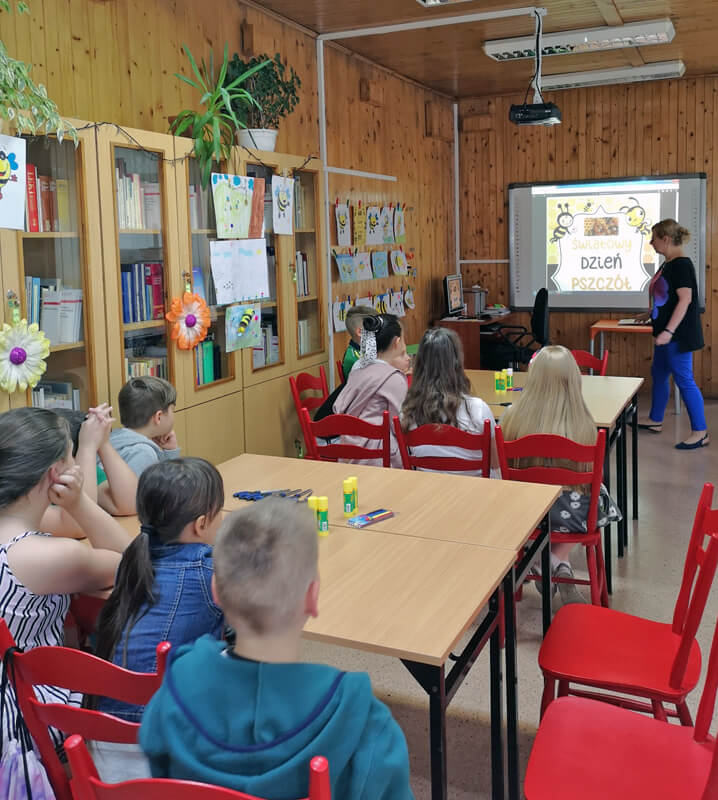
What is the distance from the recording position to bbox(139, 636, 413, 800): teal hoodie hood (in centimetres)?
115

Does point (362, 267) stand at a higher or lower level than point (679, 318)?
higher

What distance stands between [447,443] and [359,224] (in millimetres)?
3474

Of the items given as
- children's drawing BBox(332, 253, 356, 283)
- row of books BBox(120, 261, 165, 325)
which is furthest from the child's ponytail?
children's drawing BBox(332, 253, 356, 283)

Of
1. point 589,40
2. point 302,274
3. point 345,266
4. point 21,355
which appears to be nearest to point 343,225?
point 345,266

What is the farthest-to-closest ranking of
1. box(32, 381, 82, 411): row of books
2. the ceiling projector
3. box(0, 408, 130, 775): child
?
the ceiling projector, box(32, 381, 82, 411): row of books, box(0, 408, 130, 775): child

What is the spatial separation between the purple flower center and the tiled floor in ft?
4.80

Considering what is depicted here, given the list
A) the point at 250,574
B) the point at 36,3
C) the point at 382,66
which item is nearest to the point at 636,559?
the point at 250,574

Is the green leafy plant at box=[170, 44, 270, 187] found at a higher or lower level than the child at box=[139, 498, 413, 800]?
higher

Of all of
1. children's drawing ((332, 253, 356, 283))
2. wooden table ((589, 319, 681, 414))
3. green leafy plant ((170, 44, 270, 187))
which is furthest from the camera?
wooden table ((589, 319, 681, 414))

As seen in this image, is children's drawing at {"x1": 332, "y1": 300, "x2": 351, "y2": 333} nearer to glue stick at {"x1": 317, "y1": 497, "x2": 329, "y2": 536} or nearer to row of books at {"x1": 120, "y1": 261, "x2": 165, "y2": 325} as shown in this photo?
row of books at {"x1": 120, "y1": 261, "x2": 165, "y2": 325}

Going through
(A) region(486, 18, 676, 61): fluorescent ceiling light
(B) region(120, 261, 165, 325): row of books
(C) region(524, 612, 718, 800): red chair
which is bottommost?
(C) region(524, 612, 718, 800): red chair

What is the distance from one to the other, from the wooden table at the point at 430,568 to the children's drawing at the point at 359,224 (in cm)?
351

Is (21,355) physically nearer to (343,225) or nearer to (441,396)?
(441,396)

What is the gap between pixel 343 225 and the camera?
19.8 feet
